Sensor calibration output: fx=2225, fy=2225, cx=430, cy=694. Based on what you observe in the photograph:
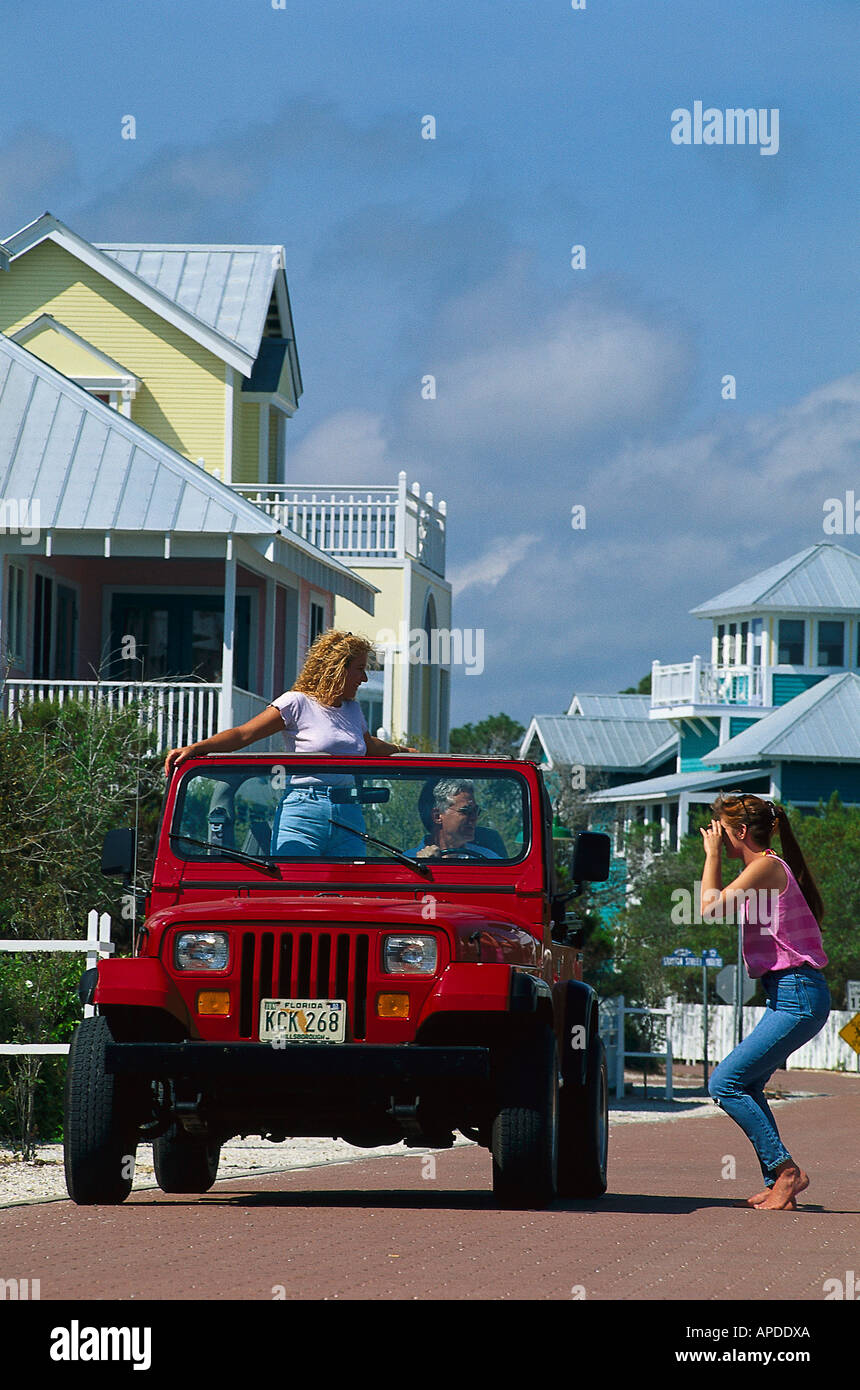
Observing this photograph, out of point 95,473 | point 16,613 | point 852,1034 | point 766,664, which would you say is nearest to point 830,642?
point 766,664

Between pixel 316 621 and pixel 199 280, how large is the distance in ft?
22.7

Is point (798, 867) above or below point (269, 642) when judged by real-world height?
below

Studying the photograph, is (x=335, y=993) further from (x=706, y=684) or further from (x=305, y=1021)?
(x=706, y=684)

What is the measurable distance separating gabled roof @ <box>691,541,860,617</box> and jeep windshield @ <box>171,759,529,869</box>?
53.3 meters

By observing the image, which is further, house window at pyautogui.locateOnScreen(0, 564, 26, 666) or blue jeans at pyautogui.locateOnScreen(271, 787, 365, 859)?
house window at pyautogui.locateOnScreen(0, 564, 26, 666)

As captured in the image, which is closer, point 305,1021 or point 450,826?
point 305,1021

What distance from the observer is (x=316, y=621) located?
1293 inches

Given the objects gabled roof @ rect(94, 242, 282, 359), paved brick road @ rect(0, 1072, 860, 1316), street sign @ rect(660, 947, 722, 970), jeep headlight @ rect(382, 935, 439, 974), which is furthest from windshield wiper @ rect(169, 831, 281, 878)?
gabled roof @ rect(94, 242, 282, 359)

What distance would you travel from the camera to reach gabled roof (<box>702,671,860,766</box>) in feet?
186

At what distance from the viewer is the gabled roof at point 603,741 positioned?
72500mm

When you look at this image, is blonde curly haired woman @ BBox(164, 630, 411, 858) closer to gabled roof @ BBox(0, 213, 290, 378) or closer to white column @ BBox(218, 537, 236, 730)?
white column @ BBox(218, 537, 236, 730)

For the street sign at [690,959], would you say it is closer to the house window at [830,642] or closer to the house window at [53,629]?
the house window at [53,629]

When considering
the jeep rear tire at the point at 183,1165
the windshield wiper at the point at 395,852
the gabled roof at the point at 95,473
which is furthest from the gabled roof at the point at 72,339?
the windshield wiper at the point at 395,852
